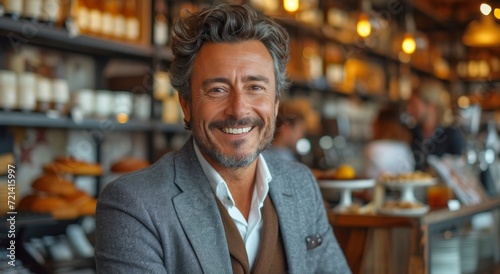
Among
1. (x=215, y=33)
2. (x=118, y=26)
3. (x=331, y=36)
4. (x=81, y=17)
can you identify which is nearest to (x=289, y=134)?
(x=331, y=36)

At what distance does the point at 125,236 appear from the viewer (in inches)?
53.6

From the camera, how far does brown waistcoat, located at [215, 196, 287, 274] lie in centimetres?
148

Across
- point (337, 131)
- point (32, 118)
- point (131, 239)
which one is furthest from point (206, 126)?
point (337, 131)

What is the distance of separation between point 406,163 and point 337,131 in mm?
1460

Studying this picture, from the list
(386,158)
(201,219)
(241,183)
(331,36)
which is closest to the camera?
(201,219)

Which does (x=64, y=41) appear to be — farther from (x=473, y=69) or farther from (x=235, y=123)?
(x=473, y=69)

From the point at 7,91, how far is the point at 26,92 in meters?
0.10

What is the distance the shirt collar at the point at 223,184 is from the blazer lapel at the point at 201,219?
0.02 metres

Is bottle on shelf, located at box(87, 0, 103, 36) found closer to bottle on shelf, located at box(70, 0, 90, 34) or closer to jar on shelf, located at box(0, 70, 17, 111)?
bottle on shelf, located at box(70, 0, 90, 34)

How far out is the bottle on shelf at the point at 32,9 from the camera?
2.83 meters

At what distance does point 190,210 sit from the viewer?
1465 millimetres

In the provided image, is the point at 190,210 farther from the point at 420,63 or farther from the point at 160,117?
the point at 420,63

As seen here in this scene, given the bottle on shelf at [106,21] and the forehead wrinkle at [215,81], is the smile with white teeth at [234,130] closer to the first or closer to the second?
the forehead wrinkle at [215,81]

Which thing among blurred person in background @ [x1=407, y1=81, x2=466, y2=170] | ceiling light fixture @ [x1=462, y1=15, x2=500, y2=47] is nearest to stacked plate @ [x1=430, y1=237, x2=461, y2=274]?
blurred person in background @ [x1=407, y1=81, x2=466, y2=170]
